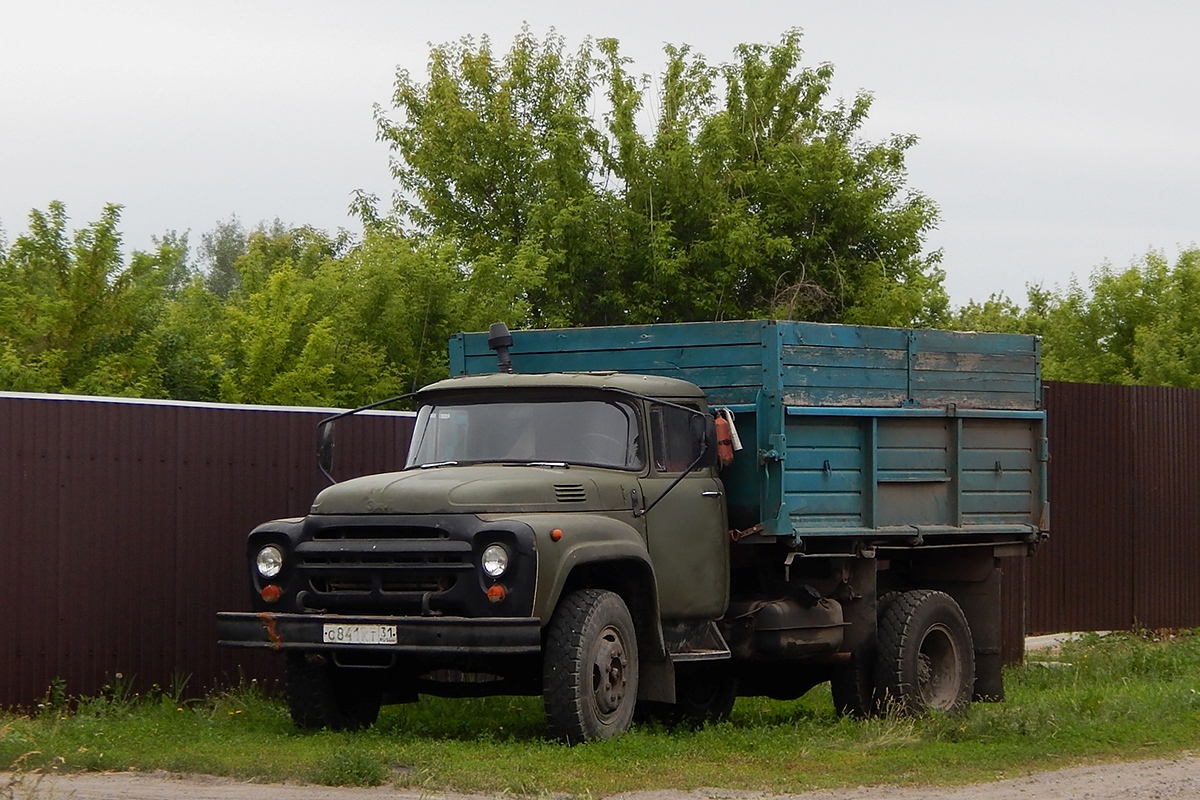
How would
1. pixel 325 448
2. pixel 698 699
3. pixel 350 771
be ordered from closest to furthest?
pixel 350 771
pixel 325 448
pixel 698 699

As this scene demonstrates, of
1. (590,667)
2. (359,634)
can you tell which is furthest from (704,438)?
(359,634)

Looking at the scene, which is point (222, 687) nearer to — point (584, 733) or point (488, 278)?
point (584, 733)

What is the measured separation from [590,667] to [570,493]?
1.09 meters

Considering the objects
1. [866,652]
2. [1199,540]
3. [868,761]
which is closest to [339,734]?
[868,761]

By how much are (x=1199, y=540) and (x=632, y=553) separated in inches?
465

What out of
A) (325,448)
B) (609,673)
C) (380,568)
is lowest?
(609,673)

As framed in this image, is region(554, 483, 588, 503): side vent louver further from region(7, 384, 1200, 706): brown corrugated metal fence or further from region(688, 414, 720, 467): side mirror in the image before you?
region(7, 384, 1200, 706): brown corrugated metal fence

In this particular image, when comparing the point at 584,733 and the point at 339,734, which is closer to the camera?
the point at 584,733

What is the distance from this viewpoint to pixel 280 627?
33.5 ft

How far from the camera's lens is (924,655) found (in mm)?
12852

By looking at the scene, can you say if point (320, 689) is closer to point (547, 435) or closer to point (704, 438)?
point (547, 435)

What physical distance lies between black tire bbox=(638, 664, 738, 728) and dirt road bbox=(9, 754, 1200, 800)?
3156 mm

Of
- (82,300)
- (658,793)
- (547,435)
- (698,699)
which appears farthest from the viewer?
(82,300)

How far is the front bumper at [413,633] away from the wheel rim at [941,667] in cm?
410
